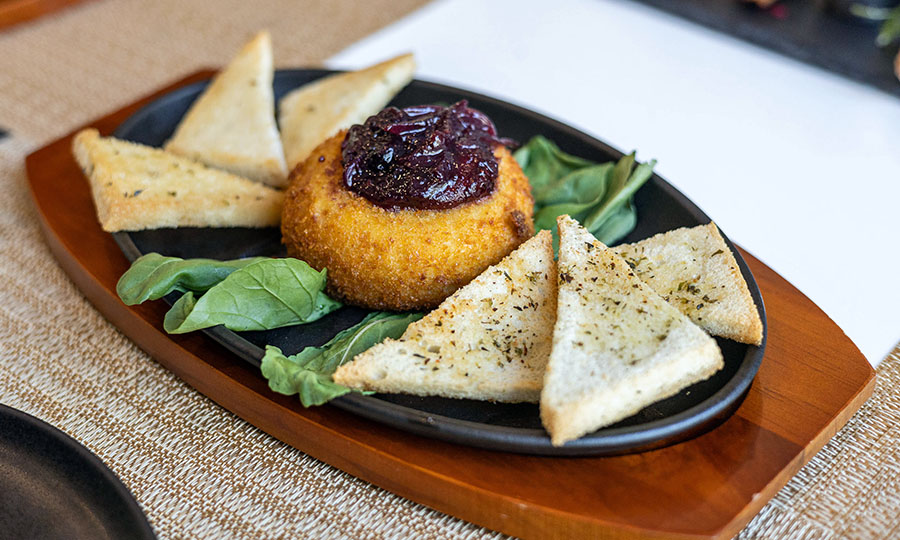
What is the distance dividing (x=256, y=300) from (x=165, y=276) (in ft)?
1.05

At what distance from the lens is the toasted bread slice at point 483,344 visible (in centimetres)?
243

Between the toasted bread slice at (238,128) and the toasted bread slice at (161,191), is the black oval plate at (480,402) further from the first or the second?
the toasted bread slice at (238,128)

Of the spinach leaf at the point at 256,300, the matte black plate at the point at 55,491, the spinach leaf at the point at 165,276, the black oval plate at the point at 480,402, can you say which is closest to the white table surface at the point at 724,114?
the black oval plate at the point at 480,402

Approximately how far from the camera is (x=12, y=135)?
432cm

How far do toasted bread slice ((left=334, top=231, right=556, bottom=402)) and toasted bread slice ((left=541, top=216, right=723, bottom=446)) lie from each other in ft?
0.39

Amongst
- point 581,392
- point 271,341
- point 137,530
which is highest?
point 581,392

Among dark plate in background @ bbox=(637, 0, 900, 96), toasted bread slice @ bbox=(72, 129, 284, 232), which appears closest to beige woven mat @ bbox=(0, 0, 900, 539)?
toasted bread slice @ bbox=(72, 129, 284, 232)

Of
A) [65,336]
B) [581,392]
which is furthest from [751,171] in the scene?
[65,336]

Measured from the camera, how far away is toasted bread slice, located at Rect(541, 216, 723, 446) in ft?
7.33

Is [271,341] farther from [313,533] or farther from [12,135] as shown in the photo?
[12,135]

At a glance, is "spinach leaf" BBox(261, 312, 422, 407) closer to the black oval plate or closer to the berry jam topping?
the black oval plate

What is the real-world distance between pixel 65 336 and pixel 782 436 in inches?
99.8

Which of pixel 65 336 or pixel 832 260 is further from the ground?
pixel 832 260

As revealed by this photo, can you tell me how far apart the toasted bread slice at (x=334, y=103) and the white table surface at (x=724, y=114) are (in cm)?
93
